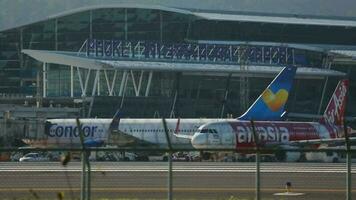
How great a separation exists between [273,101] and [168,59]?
99.3 ft

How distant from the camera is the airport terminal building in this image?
317ft

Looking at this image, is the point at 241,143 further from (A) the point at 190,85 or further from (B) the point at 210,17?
(B) the point at 210,17

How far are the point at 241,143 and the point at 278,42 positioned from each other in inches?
2410

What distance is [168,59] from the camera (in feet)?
325

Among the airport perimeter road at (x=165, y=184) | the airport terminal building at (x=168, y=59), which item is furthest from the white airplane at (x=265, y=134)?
the airport terminal building at (x=168, y=59)

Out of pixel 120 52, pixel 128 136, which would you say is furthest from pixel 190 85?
pixel 128 136

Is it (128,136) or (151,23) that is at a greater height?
(151,23)

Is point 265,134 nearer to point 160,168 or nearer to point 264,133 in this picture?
point 264,133

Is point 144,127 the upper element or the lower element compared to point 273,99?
lower

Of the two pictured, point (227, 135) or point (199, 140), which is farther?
point (227, 135)

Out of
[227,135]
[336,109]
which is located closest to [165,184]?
[227,135]

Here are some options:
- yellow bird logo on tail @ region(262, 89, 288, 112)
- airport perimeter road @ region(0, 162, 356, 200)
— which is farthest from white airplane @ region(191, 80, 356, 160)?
airport perimeter road @ region(0, 162, 356, 200)

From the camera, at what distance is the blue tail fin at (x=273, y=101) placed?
6888 centimetres

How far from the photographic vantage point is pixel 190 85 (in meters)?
98.9
